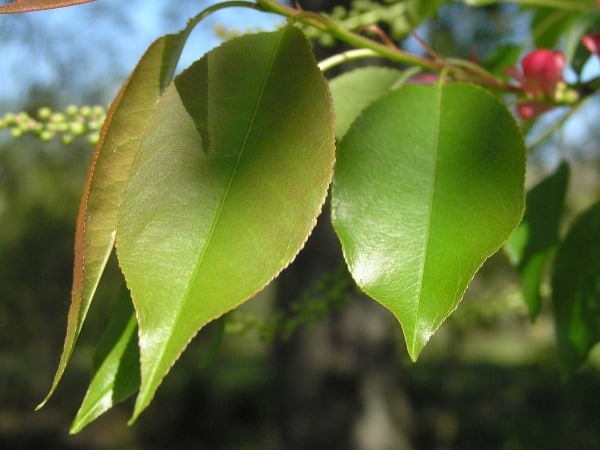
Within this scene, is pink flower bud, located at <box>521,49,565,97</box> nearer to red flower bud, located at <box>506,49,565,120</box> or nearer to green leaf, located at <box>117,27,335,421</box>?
red flower bud, located at <box>506,49,565,120</box>

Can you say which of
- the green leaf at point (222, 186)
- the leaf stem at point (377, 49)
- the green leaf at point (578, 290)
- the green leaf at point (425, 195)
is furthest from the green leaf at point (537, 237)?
the green leaf at point (222, 186)

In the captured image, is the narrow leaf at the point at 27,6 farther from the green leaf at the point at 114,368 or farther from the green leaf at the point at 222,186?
the green leaf at the point at 114,368

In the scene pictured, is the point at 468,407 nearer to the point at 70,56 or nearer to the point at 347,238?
the point at 70,56

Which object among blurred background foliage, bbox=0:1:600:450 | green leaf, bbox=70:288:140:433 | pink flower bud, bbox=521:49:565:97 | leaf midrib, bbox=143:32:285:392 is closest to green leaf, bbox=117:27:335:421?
leaf midrib, bbox=143:32:285:392

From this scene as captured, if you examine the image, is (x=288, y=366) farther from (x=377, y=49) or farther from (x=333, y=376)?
(x=377, y=49)

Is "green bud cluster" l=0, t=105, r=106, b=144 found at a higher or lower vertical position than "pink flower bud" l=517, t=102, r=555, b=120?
higher

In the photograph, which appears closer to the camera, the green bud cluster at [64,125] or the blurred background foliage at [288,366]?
the green bud cluster at [64,125]
